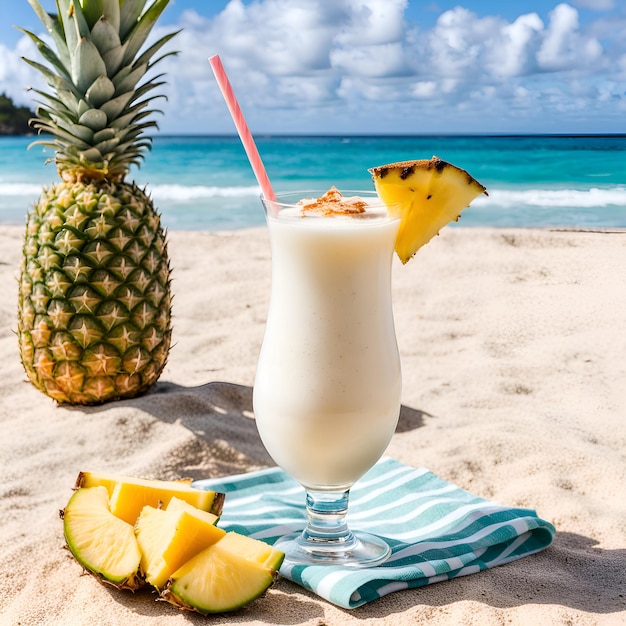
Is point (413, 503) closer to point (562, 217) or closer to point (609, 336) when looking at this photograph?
point (609, 336)

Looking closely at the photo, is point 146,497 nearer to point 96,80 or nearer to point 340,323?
point 340,323

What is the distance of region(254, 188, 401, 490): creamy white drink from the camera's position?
178 centimetres

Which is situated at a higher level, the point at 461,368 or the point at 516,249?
the point at 516,249

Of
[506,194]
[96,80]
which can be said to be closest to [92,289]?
[96,80]

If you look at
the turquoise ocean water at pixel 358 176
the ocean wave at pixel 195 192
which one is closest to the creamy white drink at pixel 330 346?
the turquoise ocean water at pixel 358 176

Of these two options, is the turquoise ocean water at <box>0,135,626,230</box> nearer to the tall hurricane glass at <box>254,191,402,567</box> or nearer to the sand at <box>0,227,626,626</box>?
the sand at <box>0,227,626,626</box>

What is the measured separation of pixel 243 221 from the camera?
11914 millimetres

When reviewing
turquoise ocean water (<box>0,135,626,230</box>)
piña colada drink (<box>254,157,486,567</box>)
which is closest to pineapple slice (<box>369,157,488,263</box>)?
piña colada drink (<box>254,157,486,567</box>)

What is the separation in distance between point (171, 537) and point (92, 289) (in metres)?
1.54

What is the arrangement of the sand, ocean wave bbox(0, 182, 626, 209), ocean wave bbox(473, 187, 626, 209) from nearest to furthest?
the sand < ocean wave bbox(473, 187, 626, 209) < ocean wave bbox(0, 182, 626, 209)

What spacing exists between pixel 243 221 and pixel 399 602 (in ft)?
34.3

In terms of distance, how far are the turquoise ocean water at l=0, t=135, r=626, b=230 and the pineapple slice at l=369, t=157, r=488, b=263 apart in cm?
616

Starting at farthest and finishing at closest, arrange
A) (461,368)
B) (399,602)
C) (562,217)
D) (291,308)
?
(562,217) → (461,368) → (291,308) → (399,602)

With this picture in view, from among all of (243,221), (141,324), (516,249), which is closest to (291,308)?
(141,324)
